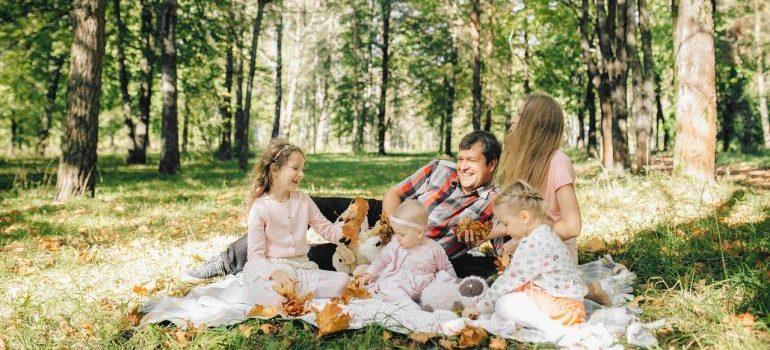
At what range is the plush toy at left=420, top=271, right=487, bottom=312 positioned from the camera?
3975 mm

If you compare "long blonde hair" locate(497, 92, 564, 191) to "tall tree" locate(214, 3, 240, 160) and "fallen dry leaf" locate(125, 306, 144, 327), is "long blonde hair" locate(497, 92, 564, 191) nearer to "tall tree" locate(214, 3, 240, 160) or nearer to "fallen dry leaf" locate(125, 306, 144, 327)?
"fallen dry leaf" locate(125, 306, 144, 327)

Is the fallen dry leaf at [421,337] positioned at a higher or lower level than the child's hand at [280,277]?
lower

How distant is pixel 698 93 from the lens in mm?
7738

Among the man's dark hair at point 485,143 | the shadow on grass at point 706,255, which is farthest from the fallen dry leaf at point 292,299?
the shadow on grass at point 706,255

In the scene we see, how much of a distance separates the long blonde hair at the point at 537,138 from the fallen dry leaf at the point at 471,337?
4.08 ft

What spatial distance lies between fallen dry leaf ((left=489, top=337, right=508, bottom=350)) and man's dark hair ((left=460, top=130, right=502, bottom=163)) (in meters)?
1.71

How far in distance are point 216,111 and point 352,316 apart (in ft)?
55.3

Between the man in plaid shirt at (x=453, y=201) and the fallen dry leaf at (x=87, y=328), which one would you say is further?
the man in plaid shirt at (x=453, y=201)

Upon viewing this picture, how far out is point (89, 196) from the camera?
30.4 ft

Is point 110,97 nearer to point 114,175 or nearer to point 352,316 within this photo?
point 114,175

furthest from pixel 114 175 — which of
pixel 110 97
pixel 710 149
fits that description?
pixel 710 149

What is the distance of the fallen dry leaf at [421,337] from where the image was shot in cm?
332

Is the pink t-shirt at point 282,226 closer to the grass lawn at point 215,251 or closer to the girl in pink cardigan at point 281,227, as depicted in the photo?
the girl in pink cardigan at point 281,227

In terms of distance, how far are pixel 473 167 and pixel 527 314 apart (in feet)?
4.74
